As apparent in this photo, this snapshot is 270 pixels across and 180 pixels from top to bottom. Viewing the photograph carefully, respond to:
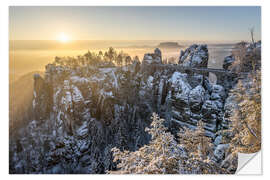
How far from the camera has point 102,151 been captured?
611 cm

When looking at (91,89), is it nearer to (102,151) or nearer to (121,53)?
(121,53)

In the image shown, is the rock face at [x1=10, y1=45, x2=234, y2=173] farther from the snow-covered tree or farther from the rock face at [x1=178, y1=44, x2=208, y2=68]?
the snow-covered tree

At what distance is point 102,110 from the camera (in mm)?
6664

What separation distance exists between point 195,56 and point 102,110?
15.9 feet

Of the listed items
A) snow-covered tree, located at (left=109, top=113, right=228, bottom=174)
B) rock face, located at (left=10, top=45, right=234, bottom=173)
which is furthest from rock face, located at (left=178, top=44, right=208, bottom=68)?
snow-covered tree, located at (left=109, top=113, right=228, bottom=174)

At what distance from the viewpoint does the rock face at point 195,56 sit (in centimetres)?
530

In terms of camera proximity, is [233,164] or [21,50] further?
[21,50]

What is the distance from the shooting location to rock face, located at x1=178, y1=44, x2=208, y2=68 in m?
5.30

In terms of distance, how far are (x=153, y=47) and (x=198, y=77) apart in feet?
9.16

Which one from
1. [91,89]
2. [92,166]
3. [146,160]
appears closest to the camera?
[146,160]

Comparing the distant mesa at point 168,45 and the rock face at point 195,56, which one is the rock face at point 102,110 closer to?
the rock face at point 195,56

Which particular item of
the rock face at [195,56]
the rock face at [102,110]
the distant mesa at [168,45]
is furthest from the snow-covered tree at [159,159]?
the rock face at [195,56]
